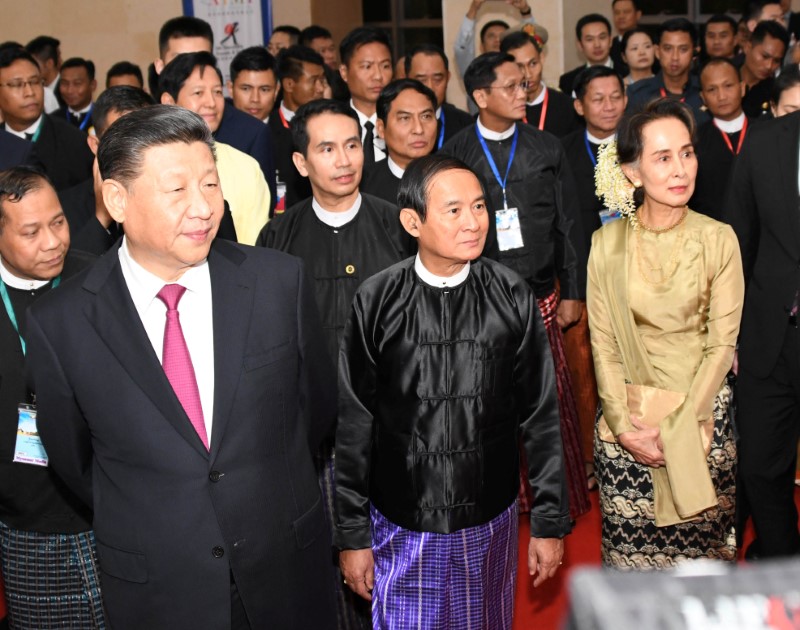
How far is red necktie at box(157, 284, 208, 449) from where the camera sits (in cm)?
189

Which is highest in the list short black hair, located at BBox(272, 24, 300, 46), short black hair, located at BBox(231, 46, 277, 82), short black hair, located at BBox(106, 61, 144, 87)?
short black hair, located at BBox(272, 24, 300, 46)

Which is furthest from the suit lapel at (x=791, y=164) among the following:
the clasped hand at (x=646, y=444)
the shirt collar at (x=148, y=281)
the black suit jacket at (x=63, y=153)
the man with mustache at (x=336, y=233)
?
the black suit jacket at (x=63, y=153)

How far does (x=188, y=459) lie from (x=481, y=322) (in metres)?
0.84

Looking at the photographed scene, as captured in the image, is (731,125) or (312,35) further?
(312,35)

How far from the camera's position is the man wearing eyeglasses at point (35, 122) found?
5.25m

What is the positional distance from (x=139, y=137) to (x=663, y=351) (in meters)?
1.62

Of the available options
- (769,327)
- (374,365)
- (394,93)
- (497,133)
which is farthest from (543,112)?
(374,365)

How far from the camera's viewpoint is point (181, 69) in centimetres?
374

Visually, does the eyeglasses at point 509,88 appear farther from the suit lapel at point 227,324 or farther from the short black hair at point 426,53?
the suit lapel at point 227,324

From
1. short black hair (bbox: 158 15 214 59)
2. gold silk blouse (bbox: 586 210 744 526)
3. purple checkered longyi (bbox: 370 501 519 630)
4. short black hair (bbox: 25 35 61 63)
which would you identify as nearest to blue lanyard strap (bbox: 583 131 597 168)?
short black hair (bbox: 158 15 214 59)

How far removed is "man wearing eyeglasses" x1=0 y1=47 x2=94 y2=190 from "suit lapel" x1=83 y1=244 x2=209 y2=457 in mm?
3531

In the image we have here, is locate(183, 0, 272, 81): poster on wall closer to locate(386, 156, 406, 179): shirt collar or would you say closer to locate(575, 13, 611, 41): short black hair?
locate(575, 13, 611, 41): short black hair

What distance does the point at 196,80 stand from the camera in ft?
12.2

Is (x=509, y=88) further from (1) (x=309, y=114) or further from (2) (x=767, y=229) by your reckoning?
(2) (x=767, y=229)
